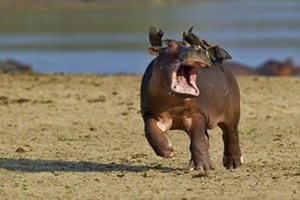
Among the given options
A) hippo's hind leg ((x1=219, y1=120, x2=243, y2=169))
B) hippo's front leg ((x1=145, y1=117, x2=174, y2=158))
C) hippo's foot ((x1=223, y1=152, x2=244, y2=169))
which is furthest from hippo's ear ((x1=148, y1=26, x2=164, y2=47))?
hippo's foot ((x1=223, y1=152, x2=244, y2=169))

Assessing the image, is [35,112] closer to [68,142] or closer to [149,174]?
[68,142]

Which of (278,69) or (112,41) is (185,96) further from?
(112,41)

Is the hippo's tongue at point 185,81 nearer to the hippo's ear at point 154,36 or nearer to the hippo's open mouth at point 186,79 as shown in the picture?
the hippo's open mouth at point 186,79

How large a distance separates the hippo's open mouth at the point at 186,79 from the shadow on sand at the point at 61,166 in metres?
0.81

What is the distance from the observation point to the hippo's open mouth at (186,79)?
20.5 ft

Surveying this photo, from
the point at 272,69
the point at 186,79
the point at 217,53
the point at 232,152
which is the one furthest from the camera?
the point at 272,69

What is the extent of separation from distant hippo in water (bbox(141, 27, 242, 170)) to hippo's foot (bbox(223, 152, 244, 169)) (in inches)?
12.1

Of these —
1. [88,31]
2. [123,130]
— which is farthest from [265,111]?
[88,31]

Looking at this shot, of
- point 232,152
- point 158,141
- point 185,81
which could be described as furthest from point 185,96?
point 232,152

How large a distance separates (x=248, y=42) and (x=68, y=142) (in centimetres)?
1890

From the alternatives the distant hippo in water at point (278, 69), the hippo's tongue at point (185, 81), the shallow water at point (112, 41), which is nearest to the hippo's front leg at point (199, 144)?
the hippo's tongue at point (185, 81)

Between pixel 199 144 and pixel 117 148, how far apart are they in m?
1.63

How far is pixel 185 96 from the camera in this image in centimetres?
628

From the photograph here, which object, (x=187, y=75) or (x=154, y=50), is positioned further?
(x=154, y=50)
